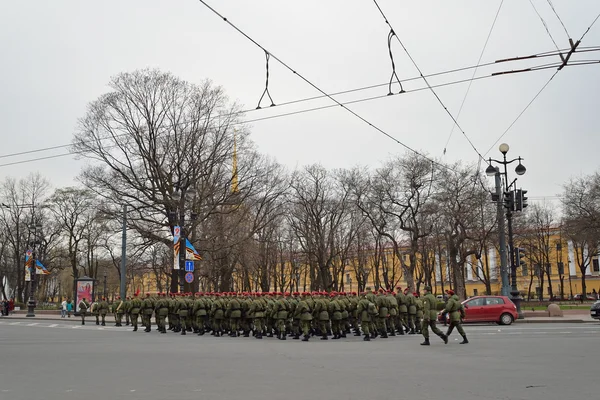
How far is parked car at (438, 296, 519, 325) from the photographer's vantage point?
2725cm

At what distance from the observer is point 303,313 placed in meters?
21.2

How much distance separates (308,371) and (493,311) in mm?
17977

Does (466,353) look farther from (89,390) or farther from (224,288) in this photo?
(224,288)

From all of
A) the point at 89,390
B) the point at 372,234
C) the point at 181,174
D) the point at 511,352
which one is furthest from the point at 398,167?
the point at 89,390

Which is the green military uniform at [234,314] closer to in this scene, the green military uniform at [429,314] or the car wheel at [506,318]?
the green military uniform at [429,314]

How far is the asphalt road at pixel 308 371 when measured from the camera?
9.20 meters

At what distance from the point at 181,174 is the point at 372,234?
25519mm

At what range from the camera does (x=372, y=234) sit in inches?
2323

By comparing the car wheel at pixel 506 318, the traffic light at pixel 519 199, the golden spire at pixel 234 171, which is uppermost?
the golden spire at pixel 234 171

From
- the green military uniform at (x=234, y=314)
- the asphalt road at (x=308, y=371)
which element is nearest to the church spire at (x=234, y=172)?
the green military uniform at (x=234, y=314)

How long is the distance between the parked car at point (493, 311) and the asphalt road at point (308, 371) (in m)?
9.33

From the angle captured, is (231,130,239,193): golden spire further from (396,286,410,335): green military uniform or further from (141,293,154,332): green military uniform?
(396,286,410,335): green military uniform

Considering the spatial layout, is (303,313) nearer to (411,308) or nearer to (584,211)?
(411,308)

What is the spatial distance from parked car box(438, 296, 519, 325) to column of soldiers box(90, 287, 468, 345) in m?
5.51
